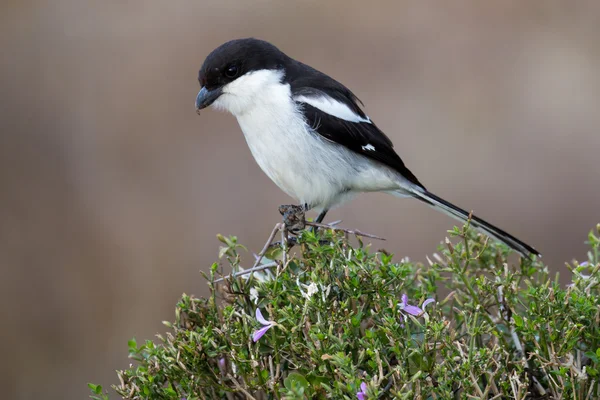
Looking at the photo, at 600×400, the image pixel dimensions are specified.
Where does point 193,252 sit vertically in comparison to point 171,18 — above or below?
below

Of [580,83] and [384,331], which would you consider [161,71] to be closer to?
[580,83]

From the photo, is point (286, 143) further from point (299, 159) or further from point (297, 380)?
point (297, 380)

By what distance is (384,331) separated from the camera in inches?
65.5

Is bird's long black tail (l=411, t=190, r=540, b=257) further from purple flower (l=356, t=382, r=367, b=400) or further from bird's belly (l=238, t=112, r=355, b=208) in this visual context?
purple flower (l=356, t=382, r=367, b=400)

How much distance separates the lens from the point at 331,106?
328 cm

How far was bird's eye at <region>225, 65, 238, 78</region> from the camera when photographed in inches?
125

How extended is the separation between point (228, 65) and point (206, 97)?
18cm

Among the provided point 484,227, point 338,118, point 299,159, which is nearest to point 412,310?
point 484,227

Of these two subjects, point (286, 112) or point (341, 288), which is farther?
point (286, 112)

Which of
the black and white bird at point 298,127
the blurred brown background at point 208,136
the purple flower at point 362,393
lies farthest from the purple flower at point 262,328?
the blurred brown background at point 208,136

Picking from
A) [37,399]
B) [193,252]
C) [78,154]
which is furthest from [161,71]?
[37,399]

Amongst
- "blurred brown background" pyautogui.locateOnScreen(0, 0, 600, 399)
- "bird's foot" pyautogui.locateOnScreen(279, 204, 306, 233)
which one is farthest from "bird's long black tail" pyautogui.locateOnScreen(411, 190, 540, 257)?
"blurred brown background" pyautogui.locateOnScreen(0, 0, 600, 399)

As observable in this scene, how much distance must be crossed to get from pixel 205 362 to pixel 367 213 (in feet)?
11.9

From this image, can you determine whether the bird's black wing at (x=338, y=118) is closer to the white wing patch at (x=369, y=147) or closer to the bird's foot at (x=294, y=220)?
the white wing patch at (x=369, y=147)
